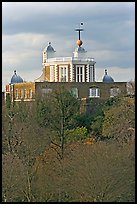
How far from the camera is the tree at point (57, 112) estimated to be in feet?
27.8

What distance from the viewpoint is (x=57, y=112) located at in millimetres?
8719

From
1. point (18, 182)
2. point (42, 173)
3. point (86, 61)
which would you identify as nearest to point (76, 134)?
point (42, 173)

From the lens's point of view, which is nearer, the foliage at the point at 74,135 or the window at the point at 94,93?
the foliage at the point at 74,135

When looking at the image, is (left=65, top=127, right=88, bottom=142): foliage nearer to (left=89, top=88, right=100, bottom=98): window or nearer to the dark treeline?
the dark treeline

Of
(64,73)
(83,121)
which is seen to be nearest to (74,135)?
(83,121)

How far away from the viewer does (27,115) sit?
881 cm

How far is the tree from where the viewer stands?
27.8ft

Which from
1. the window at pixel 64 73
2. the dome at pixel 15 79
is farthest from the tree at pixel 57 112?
the dome at pixel 15 79

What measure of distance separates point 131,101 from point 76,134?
4.17 feet

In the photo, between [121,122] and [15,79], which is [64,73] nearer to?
[15,79]

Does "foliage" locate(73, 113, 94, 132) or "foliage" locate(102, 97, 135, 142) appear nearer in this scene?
Answer: "foliage" locate(102, 97, 135, 142)

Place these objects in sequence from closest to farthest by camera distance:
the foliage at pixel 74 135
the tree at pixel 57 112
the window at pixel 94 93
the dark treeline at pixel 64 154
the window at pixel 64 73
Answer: the dark treeline at pixel 64 154 < the foliage at pixel 74 135 < the tree at pixel 57 112 < the window at pixel 94 93 < the window at pixel 64 73

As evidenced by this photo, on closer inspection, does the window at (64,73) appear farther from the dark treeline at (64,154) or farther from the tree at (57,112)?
the tree at (57,112)

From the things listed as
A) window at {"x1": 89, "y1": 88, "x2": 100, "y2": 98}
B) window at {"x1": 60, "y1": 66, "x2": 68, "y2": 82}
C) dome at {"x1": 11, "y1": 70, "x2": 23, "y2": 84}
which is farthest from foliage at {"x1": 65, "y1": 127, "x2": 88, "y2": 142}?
dome at {"x1": 11, "y1": 70, "x2": 23, "y2": 84}
